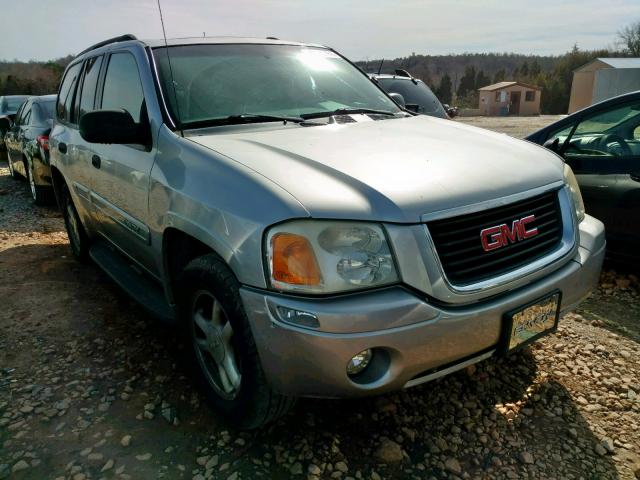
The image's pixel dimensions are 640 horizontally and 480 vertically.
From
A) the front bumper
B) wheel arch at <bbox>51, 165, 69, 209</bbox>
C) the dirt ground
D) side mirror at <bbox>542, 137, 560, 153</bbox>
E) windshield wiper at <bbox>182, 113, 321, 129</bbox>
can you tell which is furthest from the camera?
wheel arch at <bbox>51, 165, 69, 209</bbox>

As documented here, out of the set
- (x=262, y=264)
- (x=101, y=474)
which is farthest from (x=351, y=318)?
(x=101, y=474)

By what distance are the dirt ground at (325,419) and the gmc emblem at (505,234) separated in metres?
0.89

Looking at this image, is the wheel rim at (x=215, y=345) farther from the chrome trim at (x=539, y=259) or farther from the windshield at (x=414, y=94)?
the windshield at (x=414, y=94)

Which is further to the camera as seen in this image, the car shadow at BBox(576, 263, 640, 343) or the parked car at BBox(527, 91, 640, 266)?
the parked car at BBox(527, 91, 640, 266)

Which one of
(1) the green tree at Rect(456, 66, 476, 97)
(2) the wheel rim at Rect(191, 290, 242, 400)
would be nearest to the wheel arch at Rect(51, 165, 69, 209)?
(2) the wheel rim at Rect(191, 290, 242, 400)

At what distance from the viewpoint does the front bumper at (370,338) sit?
175 centimetres

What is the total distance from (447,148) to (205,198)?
43.6 inches

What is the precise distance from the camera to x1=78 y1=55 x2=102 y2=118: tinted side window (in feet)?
12.3

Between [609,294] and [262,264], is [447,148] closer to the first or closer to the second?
[262,264]

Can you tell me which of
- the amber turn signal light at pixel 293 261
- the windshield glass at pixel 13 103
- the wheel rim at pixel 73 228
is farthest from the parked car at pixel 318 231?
the windshield glass at pixel 13 103

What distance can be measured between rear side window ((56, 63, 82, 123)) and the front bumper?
3.27m

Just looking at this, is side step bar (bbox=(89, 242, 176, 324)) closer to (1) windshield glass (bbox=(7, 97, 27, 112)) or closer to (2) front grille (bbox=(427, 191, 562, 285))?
(2) front grille (bbox=(427, 191, 562, 285))

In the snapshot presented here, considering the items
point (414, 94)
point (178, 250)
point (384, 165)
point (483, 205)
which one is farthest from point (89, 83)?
point (414, 94)

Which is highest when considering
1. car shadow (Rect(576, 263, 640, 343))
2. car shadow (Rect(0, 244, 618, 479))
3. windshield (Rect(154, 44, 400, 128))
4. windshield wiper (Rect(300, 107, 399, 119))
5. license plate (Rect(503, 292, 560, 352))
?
windshield (Rect(154, 44, 400, 128))
